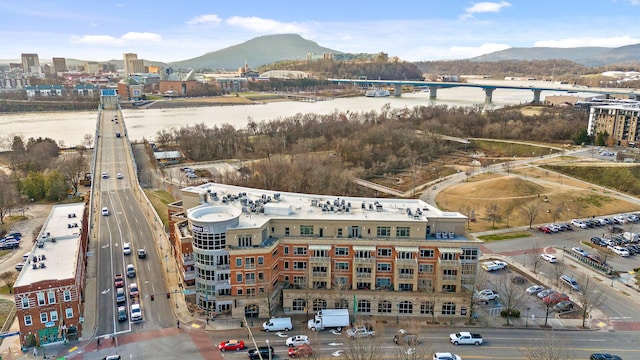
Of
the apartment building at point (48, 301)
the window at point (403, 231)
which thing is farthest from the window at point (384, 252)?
the apartment building at point (48, 301)

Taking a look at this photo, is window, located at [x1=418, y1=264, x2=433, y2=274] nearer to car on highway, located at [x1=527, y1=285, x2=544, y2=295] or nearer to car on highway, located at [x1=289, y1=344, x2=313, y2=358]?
car on highway, located at [x1=527, y1=285, x2=544, y2=295]

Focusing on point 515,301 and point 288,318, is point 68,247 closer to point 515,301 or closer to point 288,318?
point 288,318

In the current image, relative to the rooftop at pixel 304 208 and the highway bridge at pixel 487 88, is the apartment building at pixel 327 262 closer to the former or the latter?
the rooftop at pixel 304 208

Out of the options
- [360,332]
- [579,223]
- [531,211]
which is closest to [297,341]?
[360,332]

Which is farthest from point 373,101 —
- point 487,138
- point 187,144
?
point 187,144

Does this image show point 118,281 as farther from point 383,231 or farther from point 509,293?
point 509,293
